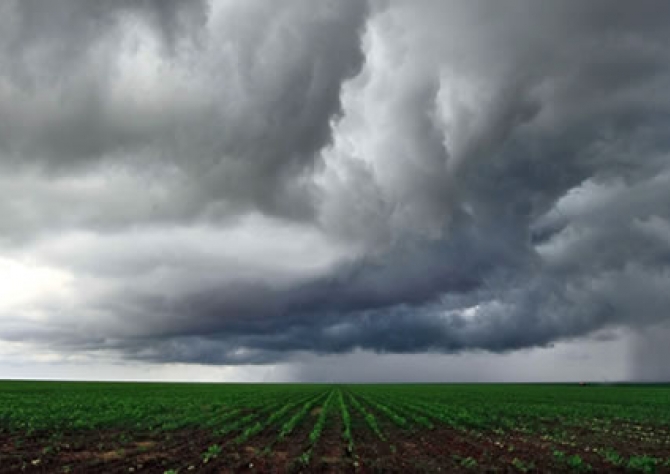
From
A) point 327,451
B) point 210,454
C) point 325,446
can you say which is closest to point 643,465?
point 327,451

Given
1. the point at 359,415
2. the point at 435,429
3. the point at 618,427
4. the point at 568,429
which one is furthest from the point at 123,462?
the point at 618,427

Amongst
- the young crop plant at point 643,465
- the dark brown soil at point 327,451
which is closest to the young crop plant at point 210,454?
the dark brown soil at point 327,451

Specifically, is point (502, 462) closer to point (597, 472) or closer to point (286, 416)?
point (597, 472)

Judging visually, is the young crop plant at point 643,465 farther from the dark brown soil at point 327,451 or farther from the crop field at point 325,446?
the dark brown soil at point 327,451

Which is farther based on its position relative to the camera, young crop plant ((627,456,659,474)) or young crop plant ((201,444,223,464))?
young crop plant ((201,444,223,464))

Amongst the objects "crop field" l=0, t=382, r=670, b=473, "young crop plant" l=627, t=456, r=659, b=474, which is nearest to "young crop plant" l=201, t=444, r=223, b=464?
"crop field" l=0, t=382, r=670, b=473

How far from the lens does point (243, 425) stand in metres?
30.5

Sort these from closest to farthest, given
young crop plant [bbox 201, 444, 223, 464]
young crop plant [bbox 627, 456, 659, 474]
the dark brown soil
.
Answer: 1. the dark brown soil
2. young crop plant [bbox 627, 456, 659, 474]
3. young crop plant [bbox 201, 444, 223, 464]

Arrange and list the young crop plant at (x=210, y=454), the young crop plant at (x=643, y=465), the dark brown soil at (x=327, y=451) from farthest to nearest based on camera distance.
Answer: the young crop plant at (x=210, y=454) → the young crop plant at (x=643, y=465) → the dark brown soil at (x=327, y=451)

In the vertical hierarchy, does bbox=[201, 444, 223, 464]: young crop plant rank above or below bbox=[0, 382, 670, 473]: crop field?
above

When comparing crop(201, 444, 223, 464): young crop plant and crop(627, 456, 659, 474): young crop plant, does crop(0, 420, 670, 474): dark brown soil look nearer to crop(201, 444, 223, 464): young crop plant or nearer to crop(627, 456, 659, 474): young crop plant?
crop(201, 444, 223, 464): young crop plant

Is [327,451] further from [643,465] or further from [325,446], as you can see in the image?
[643,465]

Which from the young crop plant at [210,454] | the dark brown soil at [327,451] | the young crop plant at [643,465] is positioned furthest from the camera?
the young crop plant at [210,454]

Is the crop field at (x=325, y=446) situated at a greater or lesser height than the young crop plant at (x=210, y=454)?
lesser
